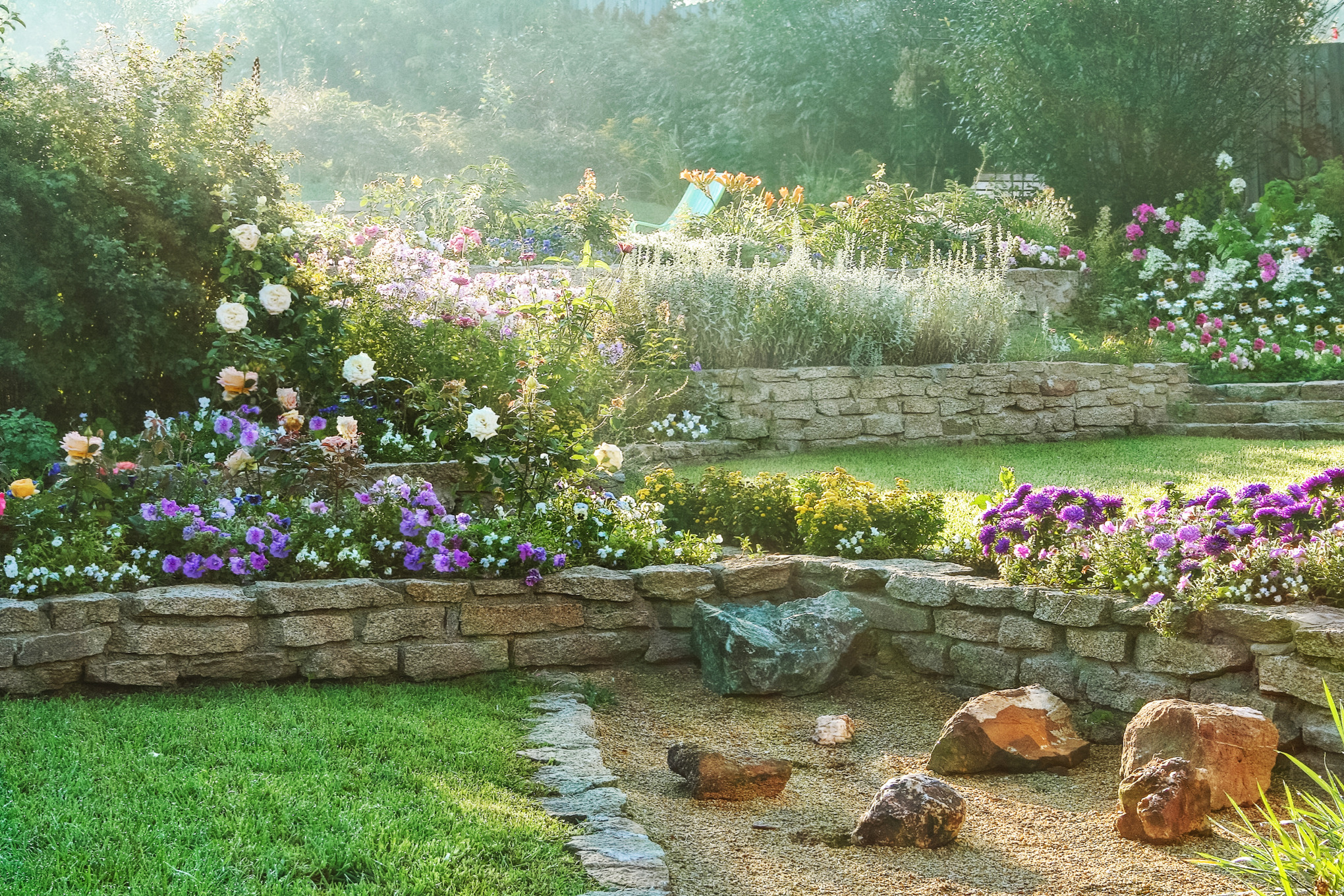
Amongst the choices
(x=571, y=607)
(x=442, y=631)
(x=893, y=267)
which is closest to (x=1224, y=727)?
(x=571, y=607)

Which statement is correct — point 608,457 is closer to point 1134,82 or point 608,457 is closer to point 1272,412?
point 1272,412

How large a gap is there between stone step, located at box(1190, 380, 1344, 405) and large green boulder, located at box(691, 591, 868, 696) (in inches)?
197

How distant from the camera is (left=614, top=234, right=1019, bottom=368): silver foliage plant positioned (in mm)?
7469

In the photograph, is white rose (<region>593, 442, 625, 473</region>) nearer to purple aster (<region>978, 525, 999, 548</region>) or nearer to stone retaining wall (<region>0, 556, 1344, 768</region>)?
stone retaining wall (<region>0, 556, 1344, 768</region>)

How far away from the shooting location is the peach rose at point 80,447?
3850 mm

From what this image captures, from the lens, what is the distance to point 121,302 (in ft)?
15.4

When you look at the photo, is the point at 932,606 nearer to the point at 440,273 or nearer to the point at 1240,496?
the point at 1240,496

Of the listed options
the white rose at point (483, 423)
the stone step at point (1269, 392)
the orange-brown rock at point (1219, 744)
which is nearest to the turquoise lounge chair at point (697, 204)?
the stone step at point (1269, 392)

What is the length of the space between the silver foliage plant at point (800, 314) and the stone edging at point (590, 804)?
A: 413cm

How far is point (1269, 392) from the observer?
25.3 feet

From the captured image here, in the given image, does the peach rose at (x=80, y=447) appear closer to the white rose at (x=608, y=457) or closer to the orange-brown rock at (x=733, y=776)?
the white rose at (x=608, y=457)

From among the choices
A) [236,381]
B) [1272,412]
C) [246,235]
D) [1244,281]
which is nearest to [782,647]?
[236,381]

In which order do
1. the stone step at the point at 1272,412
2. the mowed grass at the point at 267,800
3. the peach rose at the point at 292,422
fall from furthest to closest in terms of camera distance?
the stone step at the point at 1272,412 → the peach rose at the point at 292,422 → the mowed grass at the point at 267,800

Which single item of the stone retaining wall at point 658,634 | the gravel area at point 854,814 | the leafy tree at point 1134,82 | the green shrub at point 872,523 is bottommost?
the gravel area at point 854,814
